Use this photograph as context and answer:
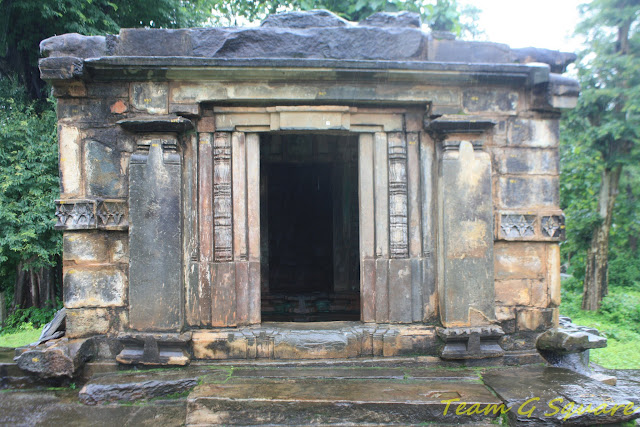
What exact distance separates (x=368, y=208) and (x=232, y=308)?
1577 millimetres

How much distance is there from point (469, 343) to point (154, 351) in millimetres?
2795

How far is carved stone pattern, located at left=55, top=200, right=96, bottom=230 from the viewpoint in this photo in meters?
4.16

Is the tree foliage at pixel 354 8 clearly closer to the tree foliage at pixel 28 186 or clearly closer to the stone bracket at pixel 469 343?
the tree foliage at pixel 28 186

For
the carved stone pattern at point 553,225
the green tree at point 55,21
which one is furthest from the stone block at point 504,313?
the green tree at point 55,21

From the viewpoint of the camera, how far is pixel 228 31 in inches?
169

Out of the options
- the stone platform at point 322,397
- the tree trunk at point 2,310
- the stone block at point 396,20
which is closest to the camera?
the stone platform at point 322,397

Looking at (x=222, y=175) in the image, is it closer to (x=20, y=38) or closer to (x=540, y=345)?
(x=540, y=345)

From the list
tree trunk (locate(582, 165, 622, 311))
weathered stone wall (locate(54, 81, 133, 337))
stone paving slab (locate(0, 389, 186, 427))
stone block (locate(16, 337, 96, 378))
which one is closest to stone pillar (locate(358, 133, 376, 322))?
stone paving slab (locate(0, 389, 186, 427))

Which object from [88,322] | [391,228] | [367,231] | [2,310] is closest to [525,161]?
[391,228]

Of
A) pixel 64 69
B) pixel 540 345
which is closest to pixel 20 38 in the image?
pixel 64 69

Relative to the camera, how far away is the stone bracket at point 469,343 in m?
4.25

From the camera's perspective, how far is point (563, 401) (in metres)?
3.49

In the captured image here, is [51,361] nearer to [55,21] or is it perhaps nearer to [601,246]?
[55,21]

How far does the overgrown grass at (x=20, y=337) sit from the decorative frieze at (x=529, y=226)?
23.7 ft
